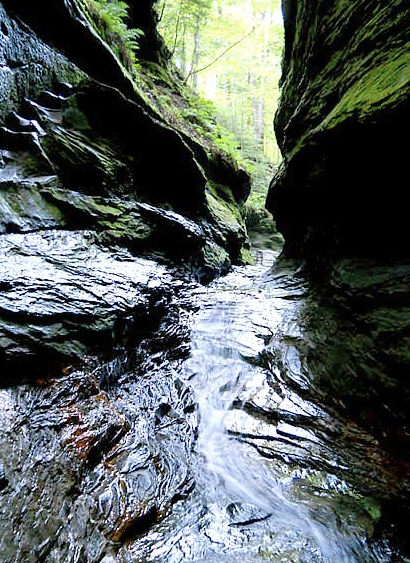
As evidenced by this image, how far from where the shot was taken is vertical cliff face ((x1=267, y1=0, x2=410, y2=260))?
2.86 m

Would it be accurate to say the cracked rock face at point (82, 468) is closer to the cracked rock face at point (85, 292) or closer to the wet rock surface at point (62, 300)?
the cracked rock face at point (85, 292)

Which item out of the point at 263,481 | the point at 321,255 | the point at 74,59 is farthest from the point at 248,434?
the point at 74,59

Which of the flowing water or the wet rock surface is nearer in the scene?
the flowing water

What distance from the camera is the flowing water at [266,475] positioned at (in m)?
2.06

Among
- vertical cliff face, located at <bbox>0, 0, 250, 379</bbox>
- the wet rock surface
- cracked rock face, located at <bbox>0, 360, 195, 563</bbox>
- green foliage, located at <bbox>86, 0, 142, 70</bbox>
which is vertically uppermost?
green foliage, located at <bbox>86, 0, 142, 70</bbox>

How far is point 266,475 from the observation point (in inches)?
106

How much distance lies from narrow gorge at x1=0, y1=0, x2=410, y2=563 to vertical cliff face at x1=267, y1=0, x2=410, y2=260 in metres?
0.03

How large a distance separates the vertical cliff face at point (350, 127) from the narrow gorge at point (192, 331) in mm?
27

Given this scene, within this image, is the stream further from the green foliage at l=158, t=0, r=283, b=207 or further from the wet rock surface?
the green foliage at l=158, t=0, r=283, b=207

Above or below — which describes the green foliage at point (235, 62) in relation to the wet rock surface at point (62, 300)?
above

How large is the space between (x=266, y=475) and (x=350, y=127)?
141 inches

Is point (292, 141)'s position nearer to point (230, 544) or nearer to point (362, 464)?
point (362, 464)

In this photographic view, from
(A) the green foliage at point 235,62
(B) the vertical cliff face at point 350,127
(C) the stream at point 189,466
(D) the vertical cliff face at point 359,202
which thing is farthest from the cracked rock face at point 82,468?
(A) the green foliage at point 235,62

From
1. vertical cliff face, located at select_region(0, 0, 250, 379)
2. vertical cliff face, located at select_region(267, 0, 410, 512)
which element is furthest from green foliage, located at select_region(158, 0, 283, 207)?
vertical cliff face, located at select_region(267, 0, 410, 512)
